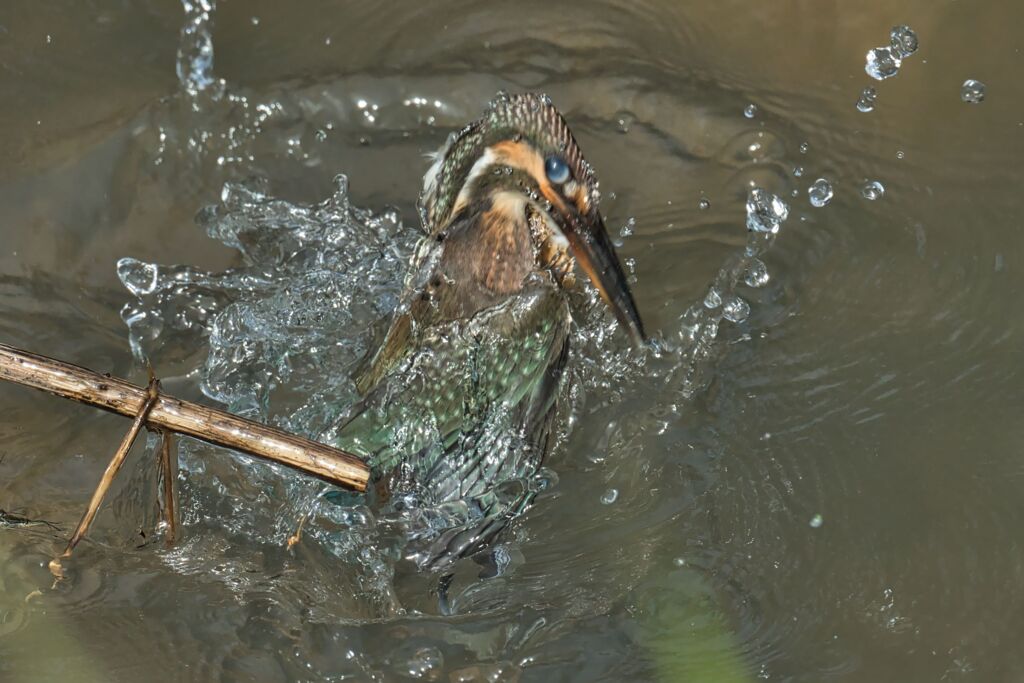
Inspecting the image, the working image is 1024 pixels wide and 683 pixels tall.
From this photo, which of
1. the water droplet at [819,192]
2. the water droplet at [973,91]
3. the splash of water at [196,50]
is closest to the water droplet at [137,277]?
the splash of water at [196,50]

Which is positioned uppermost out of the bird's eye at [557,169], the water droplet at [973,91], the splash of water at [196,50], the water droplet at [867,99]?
the splash of water at [196,50]

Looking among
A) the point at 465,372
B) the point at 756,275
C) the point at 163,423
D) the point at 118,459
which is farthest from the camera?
the point at 756,275

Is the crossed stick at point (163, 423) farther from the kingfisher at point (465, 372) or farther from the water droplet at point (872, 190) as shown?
the water droplet at point (872, 190)

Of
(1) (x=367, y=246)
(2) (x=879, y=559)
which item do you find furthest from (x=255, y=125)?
(2) (x=879, y=559)

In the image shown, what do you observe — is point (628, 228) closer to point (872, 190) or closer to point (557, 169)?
point (872, 190)

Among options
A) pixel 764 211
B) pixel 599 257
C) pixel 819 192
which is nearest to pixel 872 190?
pixel 819 192

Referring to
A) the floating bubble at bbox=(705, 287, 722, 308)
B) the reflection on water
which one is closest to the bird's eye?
the reflection on water
